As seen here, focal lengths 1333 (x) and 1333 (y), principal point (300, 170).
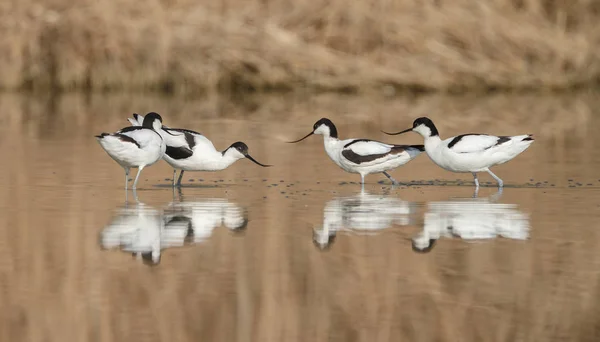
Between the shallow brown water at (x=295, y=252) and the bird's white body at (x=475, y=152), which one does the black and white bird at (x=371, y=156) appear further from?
the bird's white body at (x=475, y=152)

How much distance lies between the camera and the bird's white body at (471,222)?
342 inches

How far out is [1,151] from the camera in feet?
49.7

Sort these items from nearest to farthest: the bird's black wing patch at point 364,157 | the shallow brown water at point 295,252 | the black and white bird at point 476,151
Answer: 1. the shallow brown water at point 295,252
2. the black and white bird at point 476,151
3. the bird's black wing patch at point 364,157

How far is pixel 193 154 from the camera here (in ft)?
39.7

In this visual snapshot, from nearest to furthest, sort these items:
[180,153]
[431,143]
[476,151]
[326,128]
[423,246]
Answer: [423,246] → [476,151] → [180,153] → [431,143] → [326,128]

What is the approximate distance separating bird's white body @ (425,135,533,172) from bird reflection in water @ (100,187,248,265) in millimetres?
2270

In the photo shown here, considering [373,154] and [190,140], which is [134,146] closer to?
[190,140]

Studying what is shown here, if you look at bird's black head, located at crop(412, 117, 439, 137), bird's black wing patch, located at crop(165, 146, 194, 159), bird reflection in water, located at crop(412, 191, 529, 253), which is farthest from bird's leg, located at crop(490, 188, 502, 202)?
bird's black wing patch, located at crop(165, 146, 194, 159)

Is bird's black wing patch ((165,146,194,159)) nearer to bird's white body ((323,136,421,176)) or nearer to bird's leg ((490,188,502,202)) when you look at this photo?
bird's white body ((323,136,421,176))

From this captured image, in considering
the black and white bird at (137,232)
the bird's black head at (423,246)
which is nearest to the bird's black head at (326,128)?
the black and white bird at (137,232)

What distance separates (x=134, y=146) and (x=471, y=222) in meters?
3.35

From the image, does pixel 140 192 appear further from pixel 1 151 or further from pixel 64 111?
pixel 64 111

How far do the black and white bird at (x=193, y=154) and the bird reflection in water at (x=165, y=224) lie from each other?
111 cm

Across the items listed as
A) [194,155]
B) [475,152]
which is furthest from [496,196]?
[194,155]
